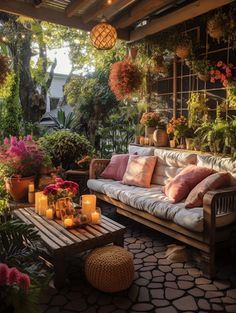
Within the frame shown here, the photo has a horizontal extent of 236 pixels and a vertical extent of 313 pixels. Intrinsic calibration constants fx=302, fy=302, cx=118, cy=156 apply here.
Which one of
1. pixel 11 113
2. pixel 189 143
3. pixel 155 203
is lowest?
pixel 155 203

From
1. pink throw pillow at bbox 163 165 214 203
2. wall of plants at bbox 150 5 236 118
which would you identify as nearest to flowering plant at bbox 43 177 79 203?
pink throw pillow at bbox 163 165 214 203

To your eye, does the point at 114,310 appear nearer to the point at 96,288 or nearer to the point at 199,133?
the point at 96,288

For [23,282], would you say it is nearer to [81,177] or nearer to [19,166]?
[19,166]

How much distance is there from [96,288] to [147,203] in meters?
1.09

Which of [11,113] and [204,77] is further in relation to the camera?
[11,113]

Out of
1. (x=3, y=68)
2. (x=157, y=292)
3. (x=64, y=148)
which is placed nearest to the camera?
(x=157, y=292)

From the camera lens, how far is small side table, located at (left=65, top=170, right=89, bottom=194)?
4.68m

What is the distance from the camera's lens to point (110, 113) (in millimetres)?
6797

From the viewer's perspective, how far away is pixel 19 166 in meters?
3.53

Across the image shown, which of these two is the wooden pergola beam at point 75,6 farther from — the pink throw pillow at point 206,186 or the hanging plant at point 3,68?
the pink throw pillow at point 206,186

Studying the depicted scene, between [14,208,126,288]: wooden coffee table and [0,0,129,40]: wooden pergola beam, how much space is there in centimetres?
262

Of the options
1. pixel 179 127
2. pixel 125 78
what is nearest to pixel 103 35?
pixel 125 78

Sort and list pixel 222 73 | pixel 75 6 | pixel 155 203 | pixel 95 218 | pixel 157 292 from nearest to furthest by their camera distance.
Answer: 1. pixel 157 292
2. pixel 95 218
3. pixel 155 203
4. pixel 222 73
5. pixel 75 6

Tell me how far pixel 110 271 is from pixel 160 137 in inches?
98.7
